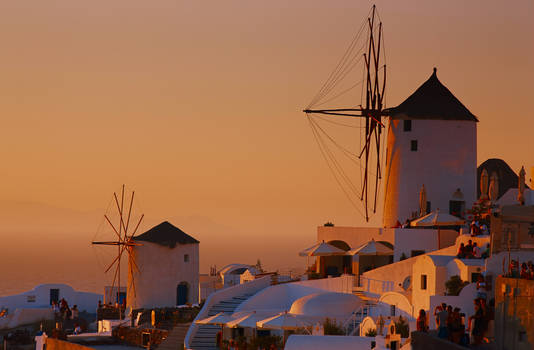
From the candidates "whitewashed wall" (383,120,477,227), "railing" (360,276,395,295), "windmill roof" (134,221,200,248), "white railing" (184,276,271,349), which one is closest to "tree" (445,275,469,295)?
"railing" (360,276,395,295)

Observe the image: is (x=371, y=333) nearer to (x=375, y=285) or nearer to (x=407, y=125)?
(x=375, y=285)

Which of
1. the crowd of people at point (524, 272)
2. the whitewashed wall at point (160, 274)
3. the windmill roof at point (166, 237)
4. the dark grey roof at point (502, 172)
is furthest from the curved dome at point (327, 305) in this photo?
the windmill roof at point (166, 237)

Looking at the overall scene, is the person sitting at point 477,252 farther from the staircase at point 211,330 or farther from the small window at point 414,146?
the small window at point 414,146

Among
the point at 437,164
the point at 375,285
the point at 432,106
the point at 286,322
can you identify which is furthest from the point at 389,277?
the point at 432,106

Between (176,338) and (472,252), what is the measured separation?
36.2 ft

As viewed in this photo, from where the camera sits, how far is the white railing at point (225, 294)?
143ft

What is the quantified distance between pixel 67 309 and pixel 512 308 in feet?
111

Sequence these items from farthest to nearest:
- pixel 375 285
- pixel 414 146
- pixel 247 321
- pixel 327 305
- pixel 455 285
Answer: pixel 414 146 < pixel 375 285 < pixel 327 305 < pixel 247 321 < pixel 455 285

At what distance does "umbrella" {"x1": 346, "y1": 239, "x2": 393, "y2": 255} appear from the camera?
48875 mm

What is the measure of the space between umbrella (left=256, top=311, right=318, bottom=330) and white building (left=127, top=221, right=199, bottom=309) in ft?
61.9

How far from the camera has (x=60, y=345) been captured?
151ft

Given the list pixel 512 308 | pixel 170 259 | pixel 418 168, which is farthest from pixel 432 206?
pixel 512 308

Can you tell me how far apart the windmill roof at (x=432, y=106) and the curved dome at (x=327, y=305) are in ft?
45.8

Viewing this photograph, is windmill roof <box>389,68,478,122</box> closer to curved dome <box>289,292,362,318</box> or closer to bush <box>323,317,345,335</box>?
curved dome <box>289,292,362,318</box>
